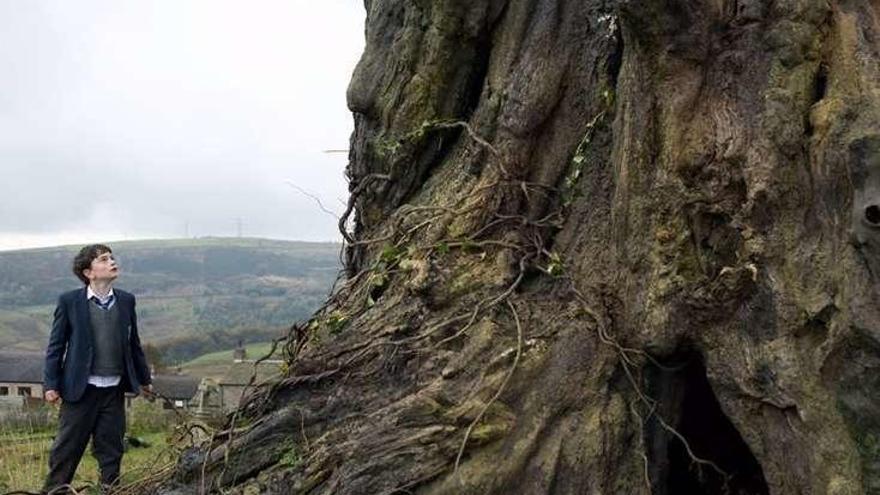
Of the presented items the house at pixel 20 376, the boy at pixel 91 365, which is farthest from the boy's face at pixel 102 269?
the house at pixel 20 376

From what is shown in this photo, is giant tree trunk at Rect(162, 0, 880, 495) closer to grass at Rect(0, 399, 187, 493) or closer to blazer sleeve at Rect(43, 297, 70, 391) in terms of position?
grass at Rect(0, 399, 187, 493)

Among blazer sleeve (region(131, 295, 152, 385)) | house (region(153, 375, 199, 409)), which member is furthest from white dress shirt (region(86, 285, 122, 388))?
house (region(153, 375, 199, 409))

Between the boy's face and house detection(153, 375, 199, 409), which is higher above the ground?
the boy's face

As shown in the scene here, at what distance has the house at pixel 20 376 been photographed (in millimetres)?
53594

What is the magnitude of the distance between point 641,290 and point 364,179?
3.21 meters

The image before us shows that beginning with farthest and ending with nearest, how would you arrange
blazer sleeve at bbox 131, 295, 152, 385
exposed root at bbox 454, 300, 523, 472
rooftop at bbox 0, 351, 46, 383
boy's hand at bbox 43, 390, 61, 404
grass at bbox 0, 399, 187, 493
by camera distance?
rooftop at bbox 0, 351, 46, 383, blazer sleeve at bbox 131, 295, 152, 385, grass at bbox 0, 399, 187, 493, boy's hand at bbox 43, 390, 61, 404, exposed root at bbox 454, 300, 523, 472

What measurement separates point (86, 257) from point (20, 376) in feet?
164

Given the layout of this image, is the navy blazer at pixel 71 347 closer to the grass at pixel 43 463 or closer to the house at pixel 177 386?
the grass at pixel 43 463

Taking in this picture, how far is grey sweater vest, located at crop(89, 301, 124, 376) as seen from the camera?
913cm

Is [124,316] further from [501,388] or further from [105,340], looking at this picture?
[501,388]

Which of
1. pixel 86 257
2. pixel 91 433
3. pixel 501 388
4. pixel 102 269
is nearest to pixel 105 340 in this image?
pixel 102 269

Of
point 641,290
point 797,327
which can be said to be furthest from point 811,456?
point 641,290

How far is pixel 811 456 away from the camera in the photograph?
6.13m

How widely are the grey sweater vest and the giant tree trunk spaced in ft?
6.28
